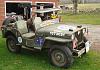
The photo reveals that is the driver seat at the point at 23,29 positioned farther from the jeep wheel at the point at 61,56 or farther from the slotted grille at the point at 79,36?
the slotted grille at the point at 79,36

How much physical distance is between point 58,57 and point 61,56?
0.12 m

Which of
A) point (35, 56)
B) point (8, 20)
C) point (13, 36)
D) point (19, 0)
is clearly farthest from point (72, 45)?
point (19, 0)

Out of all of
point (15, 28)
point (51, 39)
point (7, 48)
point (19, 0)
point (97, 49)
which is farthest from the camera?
point (19, 0)

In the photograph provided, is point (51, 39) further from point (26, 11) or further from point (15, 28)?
point (26, 11)

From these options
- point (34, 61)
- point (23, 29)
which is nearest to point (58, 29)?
point (34, 61)

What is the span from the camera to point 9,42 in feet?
34.9

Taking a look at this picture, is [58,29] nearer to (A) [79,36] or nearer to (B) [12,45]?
(A) [79,36]

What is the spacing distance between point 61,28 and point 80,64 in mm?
1321

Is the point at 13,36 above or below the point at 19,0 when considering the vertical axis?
below

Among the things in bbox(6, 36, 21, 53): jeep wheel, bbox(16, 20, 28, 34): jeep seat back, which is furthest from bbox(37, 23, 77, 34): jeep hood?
bbox(6, 36, 21, 53): jeep wheel

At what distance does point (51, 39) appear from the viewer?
8711 millimetres

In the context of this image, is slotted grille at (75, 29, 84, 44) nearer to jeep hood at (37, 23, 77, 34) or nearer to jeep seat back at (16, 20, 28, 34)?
jeep hood at (37, 23, 77, 34)

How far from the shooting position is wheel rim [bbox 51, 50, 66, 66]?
8.72 meters

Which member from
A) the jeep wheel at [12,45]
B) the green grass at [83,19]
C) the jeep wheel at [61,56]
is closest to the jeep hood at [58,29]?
the jeep wheel at [61,56]
